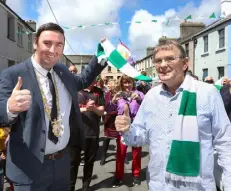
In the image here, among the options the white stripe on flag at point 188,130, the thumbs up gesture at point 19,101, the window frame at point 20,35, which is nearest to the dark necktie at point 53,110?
the thumbs up gesture at point 19,101

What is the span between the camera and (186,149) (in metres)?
2.00

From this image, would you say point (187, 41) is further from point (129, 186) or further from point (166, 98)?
point (166, 98)

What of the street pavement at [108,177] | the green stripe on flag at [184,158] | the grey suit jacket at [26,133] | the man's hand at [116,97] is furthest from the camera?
the man's hand at [116,97]

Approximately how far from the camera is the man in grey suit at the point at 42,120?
84.4 inches

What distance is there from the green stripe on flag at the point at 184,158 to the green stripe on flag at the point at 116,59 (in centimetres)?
112

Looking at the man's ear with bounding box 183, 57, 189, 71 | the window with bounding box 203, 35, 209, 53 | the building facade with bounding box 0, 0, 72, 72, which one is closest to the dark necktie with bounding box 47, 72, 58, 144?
the man's ear with bounding box 183, 57, 189, 71

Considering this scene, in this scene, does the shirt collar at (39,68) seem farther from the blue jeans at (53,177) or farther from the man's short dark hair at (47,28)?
the blue jeans at (53,177)

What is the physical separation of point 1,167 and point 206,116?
2.59 metres

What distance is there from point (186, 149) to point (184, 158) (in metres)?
0.07

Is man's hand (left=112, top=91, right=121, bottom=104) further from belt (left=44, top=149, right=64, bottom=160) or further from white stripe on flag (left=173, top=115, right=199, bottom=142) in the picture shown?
white stripe on flag (left=173, top=115, right=199, bottom=142)

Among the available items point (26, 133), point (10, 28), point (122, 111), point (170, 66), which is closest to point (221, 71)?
point (10, 28)

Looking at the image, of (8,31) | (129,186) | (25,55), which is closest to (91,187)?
(129,186)

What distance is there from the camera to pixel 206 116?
2.05m

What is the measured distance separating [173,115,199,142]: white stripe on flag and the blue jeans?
99cm
